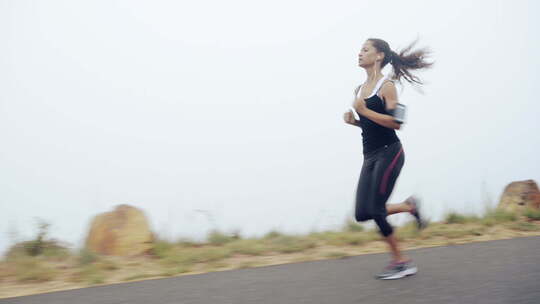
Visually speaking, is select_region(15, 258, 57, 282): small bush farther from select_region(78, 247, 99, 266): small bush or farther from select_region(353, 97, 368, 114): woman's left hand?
select_region(353, 97, 368, 114): woman's left hand

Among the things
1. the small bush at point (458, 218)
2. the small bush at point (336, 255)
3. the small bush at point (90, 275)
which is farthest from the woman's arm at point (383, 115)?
the small bush at point (458, 218)

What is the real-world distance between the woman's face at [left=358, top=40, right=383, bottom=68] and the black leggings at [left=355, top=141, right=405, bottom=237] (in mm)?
792

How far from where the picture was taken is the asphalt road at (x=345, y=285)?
392cm

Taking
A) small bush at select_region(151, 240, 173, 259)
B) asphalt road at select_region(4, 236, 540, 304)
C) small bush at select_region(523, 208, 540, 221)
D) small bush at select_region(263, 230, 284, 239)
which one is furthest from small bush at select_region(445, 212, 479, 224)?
small bush at select_region(151, 240, 173, 259)

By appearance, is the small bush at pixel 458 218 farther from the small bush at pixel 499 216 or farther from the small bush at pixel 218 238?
the small bush at pixel 218 238

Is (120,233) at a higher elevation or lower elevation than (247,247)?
higher

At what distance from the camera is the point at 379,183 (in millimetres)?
4594

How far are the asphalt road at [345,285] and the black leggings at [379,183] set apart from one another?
1.76 feet

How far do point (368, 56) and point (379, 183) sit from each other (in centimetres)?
120

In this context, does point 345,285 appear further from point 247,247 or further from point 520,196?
point 520,196

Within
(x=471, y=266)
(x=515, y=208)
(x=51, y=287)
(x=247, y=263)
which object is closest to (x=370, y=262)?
(x=471, y=266)

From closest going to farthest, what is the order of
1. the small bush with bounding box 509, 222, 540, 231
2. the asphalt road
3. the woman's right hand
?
the asphalt road → the woman's right hand → the small bush with bounding box 509, 222, 540, 231

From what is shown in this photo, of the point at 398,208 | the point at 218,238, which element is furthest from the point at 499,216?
the point at 218,238

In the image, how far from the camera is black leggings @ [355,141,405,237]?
4.61 meters
